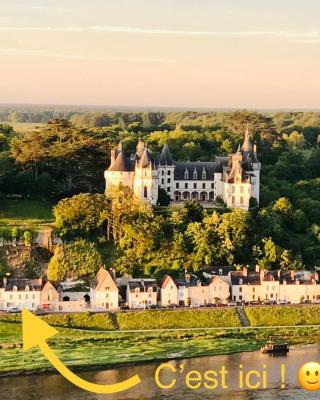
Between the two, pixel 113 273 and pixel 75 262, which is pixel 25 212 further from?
pixel 113 273

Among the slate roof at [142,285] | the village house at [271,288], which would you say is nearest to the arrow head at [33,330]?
the slate roof at [142,285]

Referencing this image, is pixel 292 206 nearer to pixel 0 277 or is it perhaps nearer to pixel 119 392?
pixel 0 277

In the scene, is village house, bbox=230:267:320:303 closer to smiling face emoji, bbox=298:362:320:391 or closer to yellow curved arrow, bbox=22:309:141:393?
smiling face emoji, bbox=298:362:320:391

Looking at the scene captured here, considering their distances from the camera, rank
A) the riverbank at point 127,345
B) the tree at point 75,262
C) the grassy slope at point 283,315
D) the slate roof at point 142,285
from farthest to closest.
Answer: the tree at point 75,262 < the slate roof at point 142,285 < the grassy slope at point 283,315 < the riverbank at point 127,345

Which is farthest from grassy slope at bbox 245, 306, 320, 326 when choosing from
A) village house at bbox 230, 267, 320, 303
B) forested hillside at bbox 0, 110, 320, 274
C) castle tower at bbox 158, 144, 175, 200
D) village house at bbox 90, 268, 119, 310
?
castle tower at bbox 158, 144, 175, 200

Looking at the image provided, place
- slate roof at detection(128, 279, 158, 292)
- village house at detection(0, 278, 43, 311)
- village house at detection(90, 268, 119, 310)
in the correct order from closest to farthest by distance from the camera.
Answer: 1. village house at detection(0, 278, 43, 311)
2. village house at detection(90, 268, 119, 310)
3. slate roof at detection(128, 279, 158, 292)

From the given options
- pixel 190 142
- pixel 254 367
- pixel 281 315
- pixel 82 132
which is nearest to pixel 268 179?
pixel 190 142

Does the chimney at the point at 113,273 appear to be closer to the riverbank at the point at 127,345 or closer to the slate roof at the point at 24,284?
the slate roof at the point at 24,284
